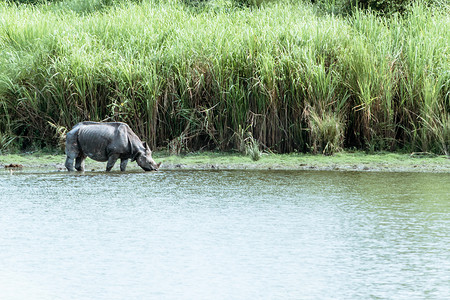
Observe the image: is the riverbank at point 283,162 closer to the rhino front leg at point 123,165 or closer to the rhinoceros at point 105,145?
the rhino front leg at point 123,165

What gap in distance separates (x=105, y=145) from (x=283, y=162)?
2.49 m

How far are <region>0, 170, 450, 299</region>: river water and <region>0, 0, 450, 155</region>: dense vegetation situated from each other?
2.63 metres

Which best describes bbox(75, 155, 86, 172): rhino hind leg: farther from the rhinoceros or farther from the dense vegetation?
the dense vegetation

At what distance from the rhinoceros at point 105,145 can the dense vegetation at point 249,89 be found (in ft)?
4.75

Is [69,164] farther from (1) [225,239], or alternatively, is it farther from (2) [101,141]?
(1) [225,239]

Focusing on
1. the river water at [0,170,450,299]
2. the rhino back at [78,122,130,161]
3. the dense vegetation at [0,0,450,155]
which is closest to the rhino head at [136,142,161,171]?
the rhino back at [78,122,130,161]

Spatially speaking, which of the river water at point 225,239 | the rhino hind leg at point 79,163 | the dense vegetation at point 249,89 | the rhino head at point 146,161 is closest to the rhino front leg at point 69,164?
the rhino hind leg at point 79,163

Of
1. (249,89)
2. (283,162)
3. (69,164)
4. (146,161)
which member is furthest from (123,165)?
(249,89)

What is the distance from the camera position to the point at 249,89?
35.8ft

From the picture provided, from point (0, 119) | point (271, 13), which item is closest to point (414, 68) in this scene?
point (271, 13)

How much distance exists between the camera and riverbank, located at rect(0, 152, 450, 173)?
384 inches

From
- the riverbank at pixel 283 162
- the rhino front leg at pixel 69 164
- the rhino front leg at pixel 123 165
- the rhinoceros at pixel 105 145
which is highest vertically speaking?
the rhinoceros at pixel 105 145

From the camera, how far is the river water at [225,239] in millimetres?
4066

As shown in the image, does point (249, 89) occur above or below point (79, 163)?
above
